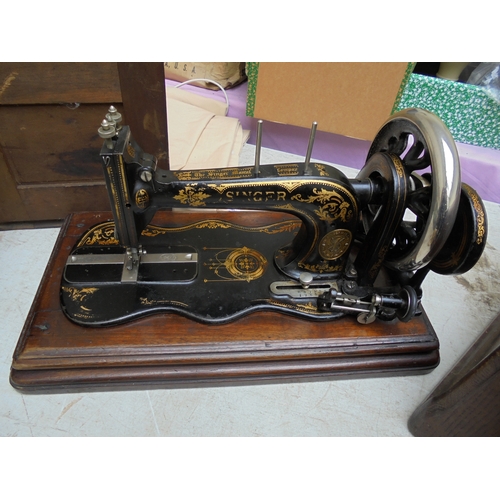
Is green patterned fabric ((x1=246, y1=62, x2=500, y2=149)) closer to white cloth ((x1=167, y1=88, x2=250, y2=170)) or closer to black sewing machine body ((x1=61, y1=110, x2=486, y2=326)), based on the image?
white cloth ((x1=167, y1=88, x2=250, y2=170))

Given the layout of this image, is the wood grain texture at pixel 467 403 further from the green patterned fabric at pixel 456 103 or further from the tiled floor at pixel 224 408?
the green patterned fabric at pixel 456 103

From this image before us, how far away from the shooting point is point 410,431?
115 cm

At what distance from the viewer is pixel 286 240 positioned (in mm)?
1364

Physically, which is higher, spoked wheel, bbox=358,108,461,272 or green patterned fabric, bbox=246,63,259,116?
spoked wheel, bbox=358,108,461,272

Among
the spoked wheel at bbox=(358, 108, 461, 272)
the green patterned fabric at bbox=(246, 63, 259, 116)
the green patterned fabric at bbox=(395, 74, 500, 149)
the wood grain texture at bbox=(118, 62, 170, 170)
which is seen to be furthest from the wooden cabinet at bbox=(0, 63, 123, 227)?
the green patterned fabric at bbox=(395, 74, 500, 149)

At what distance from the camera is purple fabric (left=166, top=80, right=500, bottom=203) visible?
6.39 ft

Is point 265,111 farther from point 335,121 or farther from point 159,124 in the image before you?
point 159,124

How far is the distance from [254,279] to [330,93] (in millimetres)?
1014

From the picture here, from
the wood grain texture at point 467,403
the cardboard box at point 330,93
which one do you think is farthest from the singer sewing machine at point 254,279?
the cardboard box at point 330,93

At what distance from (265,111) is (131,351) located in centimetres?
131

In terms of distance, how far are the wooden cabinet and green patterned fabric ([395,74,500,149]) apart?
3.99ft

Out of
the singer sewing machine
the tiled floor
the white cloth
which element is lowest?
the tiled floor

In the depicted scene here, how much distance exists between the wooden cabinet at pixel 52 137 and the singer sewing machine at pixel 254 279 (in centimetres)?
33

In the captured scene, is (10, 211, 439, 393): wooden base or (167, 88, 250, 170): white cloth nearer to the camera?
(10, 211, 439, 393): wooden base
